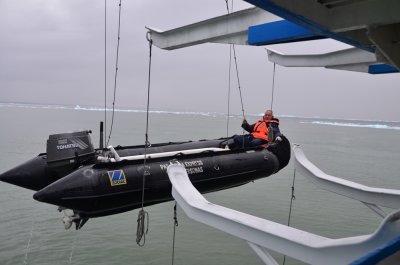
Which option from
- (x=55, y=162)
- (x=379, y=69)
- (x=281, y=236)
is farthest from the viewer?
(x=379, y=69)

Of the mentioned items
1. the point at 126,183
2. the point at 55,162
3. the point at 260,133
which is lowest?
the point at 126,183

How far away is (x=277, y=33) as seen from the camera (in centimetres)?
412

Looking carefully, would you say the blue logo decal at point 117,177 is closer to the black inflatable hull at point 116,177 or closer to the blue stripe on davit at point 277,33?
the black inflatable hull at point 116,177

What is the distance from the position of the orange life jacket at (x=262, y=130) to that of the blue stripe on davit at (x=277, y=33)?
479 cm

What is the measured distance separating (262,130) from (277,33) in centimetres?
510

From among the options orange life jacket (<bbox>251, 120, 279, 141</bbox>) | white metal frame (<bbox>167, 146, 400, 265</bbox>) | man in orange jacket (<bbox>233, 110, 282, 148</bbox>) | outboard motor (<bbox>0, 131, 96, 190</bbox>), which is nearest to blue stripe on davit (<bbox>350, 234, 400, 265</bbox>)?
white metal frame (<bbox>167, 146, 400, 265</bbox>)

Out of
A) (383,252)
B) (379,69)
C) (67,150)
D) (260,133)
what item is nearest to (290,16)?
(383,252)

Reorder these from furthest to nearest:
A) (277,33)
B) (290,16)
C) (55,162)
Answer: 1. (55,162)
2. (277,33)
3. (290,16)

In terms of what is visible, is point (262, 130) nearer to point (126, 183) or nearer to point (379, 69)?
point (379, 69)

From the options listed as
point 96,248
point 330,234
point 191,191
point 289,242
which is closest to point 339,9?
point 289,242

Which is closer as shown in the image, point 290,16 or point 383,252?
point 383,252

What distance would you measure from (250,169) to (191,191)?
360cm

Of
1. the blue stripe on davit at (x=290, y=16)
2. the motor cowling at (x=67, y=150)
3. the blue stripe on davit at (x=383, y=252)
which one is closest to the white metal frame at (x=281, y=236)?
the blue stripe on davit at (x=383, y=252)

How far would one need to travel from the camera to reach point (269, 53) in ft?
22.7
